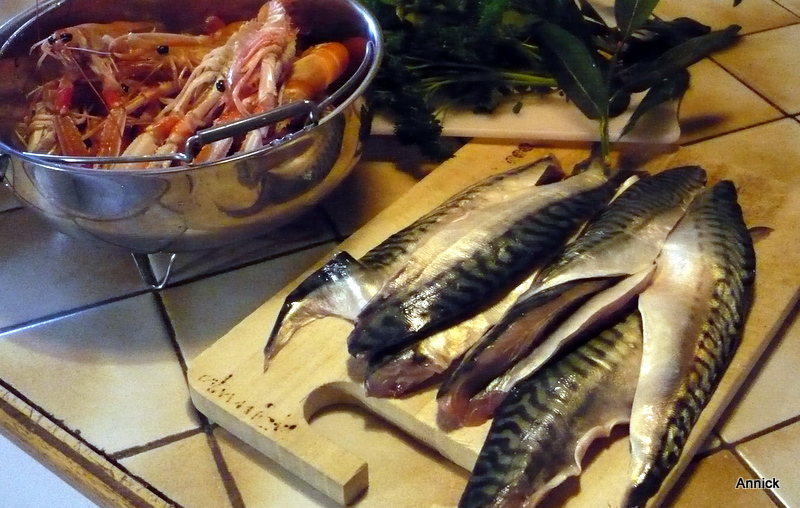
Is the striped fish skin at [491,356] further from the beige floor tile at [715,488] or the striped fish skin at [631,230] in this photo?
the beige floor tile at [715,488]

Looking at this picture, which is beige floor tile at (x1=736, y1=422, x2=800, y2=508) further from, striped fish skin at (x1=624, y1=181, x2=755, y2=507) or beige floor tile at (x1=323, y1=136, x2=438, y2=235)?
beige floor tile at (x1=323, y1=136, x2=438, y2=235)

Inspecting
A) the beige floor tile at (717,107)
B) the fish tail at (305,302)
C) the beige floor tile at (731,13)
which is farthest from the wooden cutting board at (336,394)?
the beige floor tile at (731,13)

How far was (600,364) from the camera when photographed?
65 cm

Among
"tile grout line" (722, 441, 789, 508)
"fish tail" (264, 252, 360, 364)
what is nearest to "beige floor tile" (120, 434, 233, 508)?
"fish tail" (264, 252, 360, 364)

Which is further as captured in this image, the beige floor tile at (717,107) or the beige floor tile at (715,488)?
the beige floor tile at (717,107)

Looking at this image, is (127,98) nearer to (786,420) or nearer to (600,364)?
(600,364)

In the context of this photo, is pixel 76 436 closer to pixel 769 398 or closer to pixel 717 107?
pixel 769 398

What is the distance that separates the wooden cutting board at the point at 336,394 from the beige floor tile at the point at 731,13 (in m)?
0.58

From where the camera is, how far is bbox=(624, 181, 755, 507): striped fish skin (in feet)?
1.99

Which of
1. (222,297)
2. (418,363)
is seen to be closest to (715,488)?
(418,363)

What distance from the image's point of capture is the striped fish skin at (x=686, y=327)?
0.61 m

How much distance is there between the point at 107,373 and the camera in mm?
765

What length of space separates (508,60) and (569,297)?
0.54m

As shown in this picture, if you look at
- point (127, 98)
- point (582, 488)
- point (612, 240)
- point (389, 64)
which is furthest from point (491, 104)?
point (582, 488)
